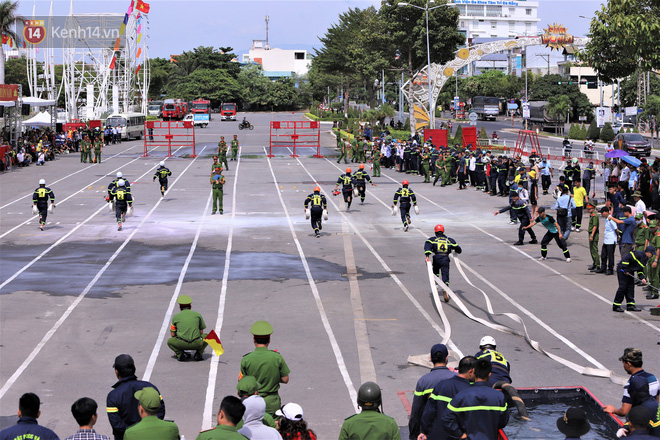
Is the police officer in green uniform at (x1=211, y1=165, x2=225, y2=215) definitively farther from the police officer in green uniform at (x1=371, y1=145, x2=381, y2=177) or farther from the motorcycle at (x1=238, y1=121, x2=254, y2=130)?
the motorcycle at (x1=238, y1=121, x2=254, y2=130)

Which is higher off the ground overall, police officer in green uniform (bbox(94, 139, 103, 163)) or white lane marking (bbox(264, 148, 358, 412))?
police officer in green uniform (bbox(94, 139, 103, 163))

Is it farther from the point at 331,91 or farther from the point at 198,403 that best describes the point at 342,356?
the point at 331,91

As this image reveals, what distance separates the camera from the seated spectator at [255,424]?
691 centimetres

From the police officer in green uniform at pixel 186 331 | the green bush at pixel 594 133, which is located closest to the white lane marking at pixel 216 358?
the police officer in green uniform at pixel 186 331

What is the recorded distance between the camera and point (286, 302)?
17.4 meters

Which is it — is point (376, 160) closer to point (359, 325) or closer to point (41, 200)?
point (41, 200)

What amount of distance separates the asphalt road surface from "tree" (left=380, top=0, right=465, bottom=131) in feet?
137

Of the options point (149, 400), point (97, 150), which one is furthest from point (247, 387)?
point (97, 150)

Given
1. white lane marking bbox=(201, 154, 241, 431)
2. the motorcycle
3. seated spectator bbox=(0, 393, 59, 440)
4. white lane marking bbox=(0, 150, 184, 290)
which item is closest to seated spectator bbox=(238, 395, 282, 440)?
seated spectator bbox=(0, 393, 59, 440)

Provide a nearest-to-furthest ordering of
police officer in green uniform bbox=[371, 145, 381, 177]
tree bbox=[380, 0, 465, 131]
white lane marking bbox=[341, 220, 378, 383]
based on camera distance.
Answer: white lane marking bbox=[341, 220, 378, 383] < police officer in green uniform bbox=[371, 145, 381, 177] < tree bbox=[380, 0, 465, 131]

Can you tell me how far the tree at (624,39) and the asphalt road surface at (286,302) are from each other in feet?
23.2

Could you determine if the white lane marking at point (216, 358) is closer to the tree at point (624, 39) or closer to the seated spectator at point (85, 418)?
the seated spectator at point (85, 418)

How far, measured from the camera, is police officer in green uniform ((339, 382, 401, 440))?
6.83m

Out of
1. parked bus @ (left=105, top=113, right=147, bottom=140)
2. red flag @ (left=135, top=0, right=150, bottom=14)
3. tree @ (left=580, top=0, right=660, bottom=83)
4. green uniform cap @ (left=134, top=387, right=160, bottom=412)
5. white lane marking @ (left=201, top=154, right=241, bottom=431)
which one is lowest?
white lane marking @ (left=201, top=154, right=241, bottom=431)
